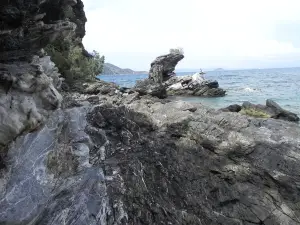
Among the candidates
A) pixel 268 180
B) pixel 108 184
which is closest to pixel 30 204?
pixel 108 184

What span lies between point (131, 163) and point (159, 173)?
1541mm

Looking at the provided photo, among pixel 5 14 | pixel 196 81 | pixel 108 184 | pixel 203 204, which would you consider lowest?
pixel 196 81

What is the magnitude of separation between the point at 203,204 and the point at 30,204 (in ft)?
26.0

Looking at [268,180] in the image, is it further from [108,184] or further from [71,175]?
[71,175]

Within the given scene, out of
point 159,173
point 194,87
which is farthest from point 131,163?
point 194,87

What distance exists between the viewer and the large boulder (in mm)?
79000

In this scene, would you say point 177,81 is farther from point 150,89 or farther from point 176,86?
point 150,89

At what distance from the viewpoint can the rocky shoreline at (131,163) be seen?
43.9ft

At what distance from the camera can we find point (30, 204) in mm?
15242

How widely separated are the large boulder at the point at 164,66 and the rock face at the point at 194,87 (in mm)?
4205

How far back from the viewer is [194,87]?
72.1 meters

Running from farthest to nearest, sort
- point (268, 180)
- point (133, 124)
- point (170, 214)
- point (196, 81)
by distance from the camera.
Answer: point (196, 81) < point (133, 124) < point (268, 180) < point (170, 214)

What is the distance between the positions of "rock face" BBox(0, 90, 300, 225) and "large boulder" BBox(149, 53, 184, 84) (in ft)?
191

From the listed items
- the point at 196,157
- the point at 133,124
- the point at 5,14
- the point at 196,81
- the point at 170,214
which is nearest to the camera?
the point at 5,14
